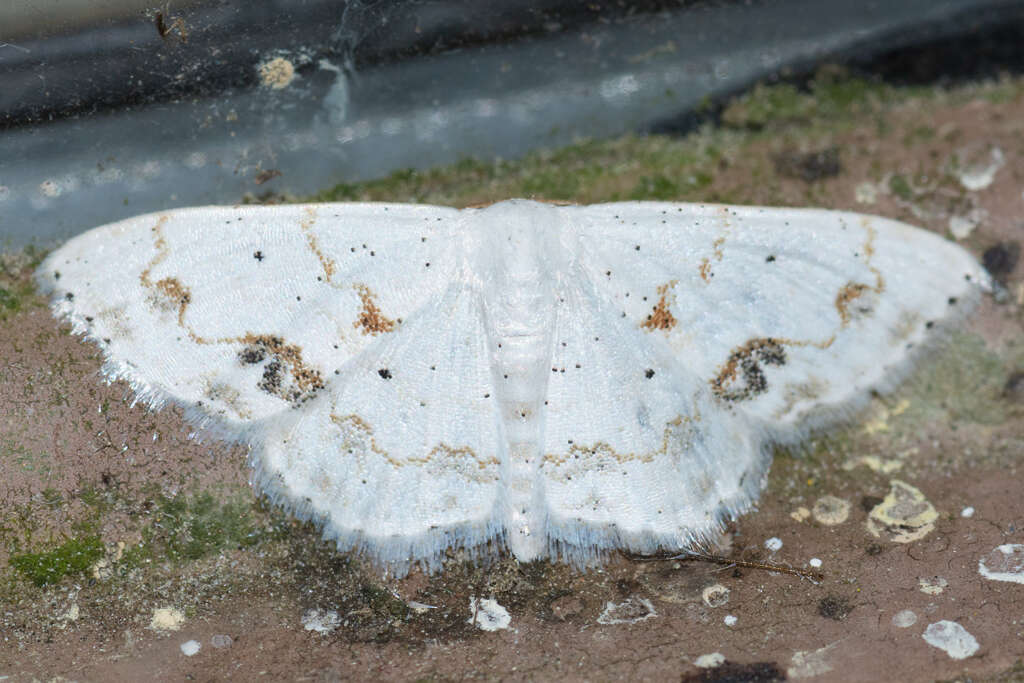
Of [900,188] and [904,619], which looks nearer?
[904,619]

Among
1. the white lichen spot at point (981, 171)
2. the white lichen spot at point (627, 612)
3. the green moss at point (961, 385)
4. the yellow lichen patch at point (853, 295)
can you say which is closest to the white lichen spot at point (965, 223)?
the white lichen spot at point (981, 171)

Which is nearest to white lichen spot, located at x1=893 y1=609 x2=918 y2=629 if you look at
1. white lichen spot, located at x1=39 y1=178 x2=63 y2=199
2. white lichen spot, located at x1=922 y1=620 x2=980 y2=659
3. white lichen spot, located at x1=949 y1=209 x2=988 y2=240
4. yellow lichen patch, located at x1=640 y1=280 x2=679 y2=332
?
white lichen spot, located at x1=922 y1=620 x2=980 y2=659

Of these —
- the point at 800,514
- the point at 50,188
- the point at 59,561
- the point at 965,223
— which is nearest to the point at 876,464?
the point at 800,514

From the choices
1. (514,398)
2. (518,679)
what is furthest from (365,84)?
(518,679)

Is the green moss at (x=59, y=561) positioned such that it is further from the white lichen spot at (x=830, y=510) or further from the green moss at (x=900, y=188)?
the green moss at (x=900, y=188)

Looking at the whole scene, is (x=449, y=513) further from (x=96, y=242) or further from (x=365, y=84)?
(x=365, y=84)

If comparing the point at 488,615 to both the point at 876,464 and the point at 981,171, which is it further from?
the point at 981,171
